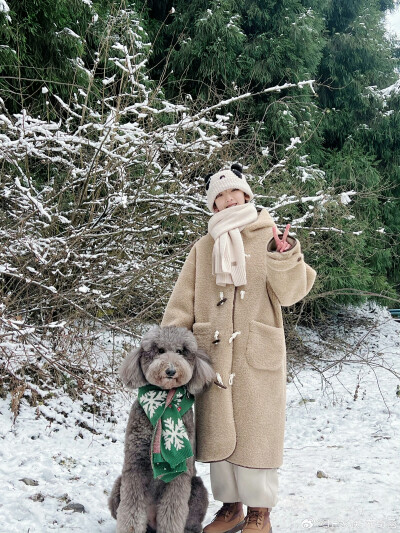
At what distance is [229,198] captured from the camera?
9.52 feet

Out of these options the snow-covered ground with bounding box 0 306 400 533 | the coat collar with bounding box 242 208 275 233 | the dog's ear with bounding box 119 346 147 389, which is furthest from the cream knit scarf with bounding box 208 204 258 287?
the snow-covered ground with bounding box 0 306 400 533

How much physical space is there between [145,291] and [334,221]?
276 cm

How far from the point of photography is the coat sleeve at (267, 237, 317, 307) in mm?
2604

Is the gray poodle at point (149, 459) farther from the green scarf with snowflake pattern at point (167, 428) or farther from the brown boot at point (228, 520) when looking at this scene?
the brown boot at point (228, 520)

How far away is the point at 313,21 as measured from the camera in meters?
8.20

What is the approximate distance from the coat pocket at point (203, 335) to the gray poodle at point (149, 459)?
147mm

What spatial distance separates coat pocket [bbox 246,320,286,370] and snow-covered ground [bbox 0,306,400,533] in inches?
39.1

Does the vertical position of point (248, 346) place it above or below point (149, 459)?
above

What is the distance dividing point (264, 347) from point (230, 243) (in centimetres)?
59

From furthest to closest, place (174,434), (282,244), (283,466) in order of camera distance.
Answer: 1. (283,466)
2. (282,244)
3. (174,434)

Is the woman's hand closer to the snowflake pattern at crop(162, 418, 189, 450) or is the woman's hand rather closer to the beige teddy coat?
the beige teddy coat

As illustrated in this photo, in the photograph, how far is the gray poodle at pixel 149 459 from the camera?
2.41m

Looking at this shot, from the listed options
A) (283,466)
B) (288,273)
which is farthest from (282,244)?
(283,466)

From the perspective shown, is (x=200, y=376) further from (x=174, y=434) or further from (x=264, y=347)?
(x=264, y=347)
